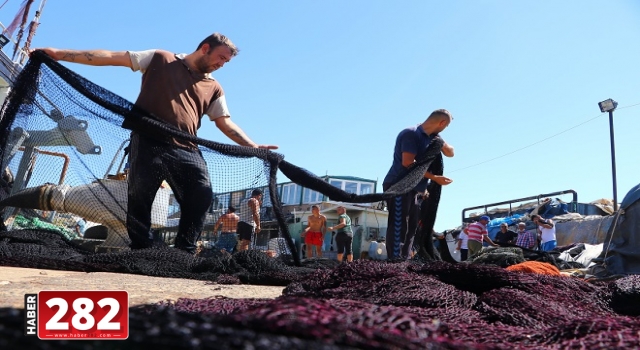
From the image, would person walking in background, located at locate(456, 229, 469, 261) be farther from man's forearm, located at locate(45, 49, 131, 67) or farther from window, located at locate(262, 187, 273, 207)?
man's forearm, located at locate(45, 49, 131, 67)

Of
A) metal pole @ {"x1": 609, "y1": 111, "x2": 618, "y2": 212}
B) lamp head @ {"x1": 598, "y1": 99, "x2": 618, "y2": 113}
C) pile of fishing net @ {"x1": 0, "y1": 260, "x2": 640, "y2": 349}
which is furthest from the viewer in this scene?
lamp head @ {"x1": 598, "y1": 99, "x2": 618, "y2": 113}

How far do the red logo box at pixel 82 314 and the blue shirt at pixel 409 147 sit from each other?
4526mm

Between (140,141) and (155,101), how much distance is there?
40 cm

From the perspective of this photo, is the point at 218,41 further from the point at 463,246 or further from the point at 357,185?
the point at 357,185

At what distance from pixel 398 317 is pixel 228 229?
389 cm

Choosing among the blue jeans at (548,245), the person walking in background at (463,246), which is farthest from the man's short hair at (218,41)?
the person walking in background at (463,246)

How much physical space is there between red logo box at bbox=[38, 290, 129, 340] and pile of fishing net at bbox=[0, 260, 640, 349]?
6cm

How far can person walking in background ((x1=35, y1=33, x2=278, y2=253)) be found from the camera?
454cm

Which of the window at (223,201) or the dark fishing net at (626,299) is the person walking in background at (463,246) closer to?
the window at (223,201)

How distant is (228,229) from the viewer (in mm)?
4992

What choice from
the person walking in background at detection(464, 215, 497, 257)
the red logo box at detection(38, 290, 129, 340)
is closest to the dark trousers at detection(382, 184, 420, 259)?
the red logo box at detection(38, 290, 129, 340)

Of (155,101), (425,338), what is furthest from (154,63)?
(425,338)

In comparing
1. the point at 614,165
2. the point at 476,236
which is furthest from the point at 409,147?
the point at 614,165

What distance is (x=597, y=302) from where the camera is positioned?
2730mm
